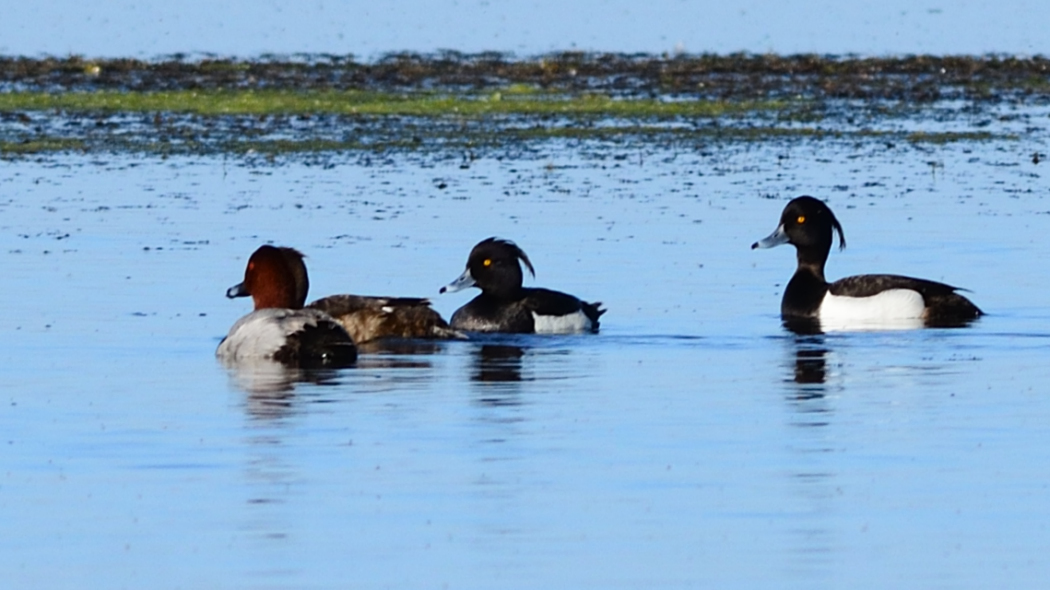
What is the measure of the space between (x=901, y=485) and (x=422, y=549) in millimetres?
2224

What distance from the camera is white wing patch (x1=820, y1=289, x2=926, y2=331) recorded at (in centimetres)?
1606

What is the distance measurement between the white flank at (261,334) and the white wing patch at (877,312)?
3858 mm

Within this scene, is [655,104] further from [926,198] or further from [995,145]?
[926,198]

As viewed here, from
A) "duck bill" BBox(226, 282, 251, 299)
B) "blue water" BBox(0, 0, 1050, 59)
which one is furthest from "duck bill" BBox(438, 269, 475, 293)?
"blue water" BBox(0, 0, 1050, 59)

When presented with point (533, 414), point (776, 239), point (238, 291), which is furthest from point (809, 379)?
point (776, 239)

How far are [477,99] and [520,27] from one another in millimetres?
22817

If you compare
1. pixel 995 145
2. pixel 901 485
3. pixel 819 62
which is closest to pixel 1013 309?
pixel 901 485

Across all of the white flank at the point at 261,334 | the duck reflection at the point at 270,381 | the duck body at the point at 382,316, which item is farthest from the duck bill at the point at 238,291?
the duck reflection at the point at 270,381

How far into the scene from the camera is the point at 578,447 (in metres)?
10.8

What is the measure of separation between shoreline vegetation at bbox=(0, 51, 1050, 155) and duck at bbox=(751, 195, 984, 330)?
34.2ft

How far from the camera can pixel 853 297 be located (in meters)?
16.7

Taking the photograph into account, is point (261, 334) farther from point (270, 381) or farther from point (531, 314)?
point (531, 314)

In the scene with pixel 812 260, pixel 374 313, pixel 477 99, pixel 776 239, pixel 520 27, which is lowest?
pixel 374 313

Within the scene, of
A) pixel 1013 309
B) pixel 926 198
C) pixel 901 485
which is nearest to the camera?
pixel 901 485
